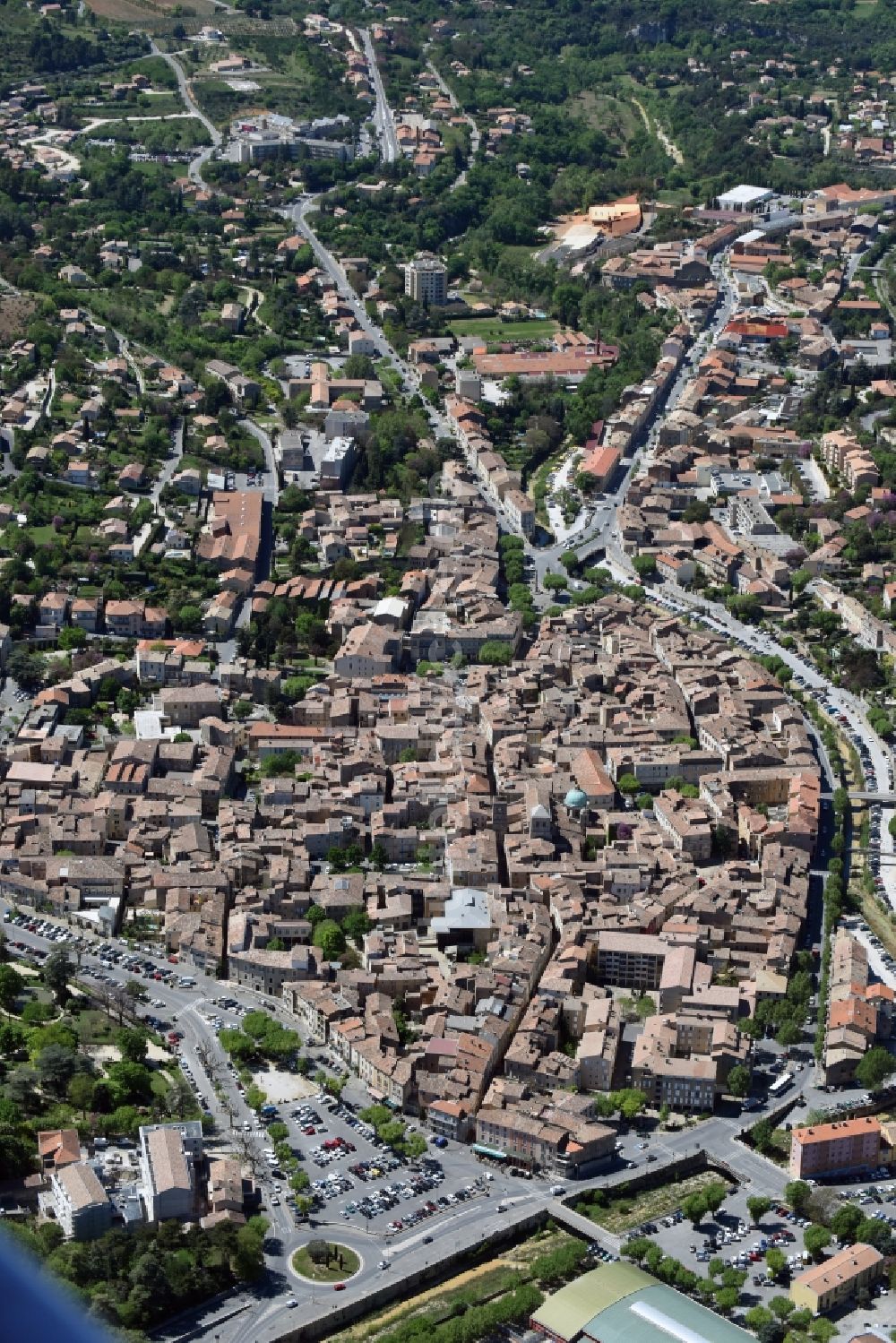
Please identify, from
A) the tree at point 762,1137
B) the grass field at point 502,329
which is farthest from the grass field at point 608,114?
the tree at point 762,1137

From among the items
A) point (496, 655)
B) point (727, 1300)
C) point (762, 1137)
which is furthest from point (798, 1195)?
point (496, 655)

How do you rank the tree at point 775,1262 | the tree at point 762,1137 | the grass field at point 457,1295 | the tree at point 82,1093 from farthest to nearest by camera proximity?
the tree at point 762,1137
the tree at point 82,1093
the tree at point 775,1262
the grass field at point 457,1295

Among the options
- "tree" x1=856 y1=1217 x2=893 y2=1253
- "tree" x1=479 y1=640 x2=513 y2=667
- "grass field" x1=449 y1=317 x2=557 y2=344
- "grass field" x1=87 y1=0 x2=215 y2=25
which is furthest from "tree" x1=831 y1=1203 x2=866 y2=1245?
"grass field" x1=87 y1=0 x2=215 y2=25

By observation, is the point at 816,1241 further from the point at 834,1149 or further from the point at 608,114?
the point at 608,114

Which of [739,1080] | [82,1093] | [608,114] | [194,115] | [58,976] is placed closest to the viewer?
[82,1093]

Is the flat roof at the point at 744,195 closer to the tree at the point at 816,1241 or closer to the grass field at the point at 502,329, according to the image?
the grass field at the point at 502,329

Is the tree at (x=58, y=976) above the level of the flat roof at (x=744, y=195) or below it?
above

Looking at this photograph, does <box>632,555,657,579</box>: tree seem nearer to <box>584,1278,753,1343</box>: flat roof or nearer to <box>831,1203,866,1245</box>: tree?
<box>831,1203,866,1245</box>: tree
